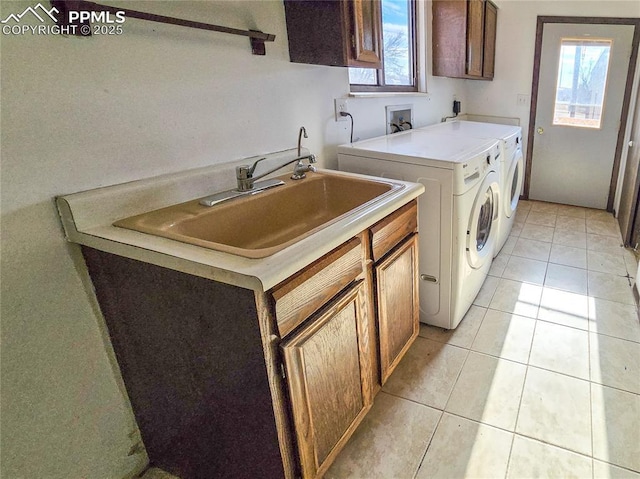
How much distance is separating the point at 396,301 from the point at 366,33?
3.88 ft

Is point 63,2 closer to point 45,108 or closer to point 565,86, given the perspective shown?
point 45,108

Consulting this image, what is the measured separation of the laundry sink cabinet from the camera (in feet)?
3.07

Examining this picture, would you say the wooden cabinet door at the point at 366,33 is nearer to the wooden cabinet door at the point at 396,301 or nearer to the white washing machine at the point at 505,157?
the wooden cabinet door at the point at 396,301

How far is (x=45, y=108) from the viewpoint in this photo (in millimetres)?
998

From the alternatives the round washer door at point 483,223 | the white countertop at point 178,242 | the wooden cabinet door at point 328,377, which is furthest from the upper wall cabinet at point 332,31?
the wooden cabinet door at point 328,377

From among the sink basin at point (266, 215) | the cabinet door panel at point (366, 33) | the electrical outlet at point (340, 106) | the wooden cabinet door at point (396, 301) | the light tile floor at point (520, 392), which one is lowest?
the light tile floor at point (520, 392)

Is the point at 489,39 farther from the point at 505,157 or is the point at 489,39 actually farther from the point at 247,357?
the point at 247,357

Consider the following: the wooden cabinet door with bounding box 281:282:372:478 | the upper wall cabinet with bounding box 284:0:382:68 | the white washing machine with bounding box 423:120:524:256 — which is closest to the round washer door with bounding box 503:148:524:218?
the white washing machine with bounding box 423:120:524:256

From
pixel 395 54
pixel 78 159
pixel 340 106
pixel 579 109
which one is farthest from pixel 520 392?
pixel 579 109

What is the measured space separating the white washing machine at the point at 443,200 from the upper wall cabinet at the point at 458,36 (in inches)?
45.5

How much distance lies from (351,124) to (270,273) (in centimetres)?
161

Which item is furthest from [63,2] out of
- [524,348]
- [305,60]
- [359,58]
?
[524,348]

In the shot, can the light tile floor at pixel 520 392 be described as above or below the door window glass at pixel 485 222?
below

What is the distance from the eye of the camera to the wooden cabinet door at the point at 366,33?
1.62 meters
